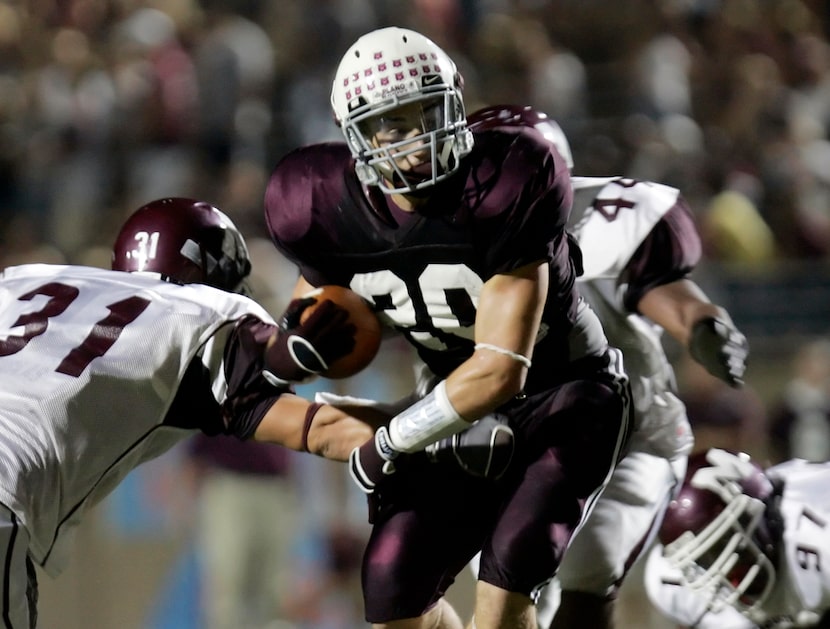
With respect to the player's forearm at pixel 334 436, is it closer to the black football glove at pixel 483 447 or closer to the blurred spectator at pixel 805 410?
the black football glove at pixel 483 447

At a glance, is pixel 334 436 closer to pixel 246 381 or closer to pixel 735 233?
pixel 246 381

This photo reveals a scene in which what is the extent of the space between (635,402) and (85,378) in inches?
59.5

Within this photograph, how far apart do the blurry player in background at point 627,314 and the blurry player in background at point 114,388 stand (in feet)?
2.95

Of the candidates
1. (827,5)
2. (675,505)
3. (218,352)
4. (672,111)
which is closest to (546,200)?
(218,352)

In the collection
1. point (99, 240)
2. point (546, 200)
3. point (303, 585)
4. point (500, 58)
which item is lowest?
point (303, 585)

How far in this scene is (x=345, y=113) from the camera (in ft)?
9.92

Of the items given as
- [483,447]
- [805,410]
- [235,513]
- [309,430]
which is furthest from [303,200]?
[805,410]

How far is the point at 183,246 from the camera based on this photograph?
3363 millimetres

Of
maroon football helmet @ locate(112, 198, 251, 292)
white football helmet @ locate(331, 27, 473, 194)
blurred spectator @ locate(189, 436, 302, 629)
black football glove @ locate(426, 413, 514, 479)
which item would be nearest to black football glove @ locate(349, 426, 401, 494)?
black football glove @ locate(426, 413, 514, 479)

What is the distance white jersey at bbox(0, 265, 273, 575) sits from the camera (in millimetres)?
2891

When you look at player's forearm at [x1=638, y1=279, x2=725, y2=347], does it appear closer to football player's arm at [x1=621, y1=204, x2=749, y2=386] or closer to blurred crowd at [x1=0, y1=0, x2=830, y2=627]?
football player's arm at [x1=621, y1=204, x2=749, y2=386]

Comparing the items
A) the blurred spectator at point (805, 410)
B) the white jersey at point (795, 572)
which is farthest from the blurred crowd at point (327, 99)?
the white jersey at point (795, 572)

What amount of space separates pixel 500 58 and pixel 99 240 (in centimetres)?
249

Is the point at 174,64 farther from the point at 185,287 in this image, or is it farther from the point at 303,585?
the point at 185,287
